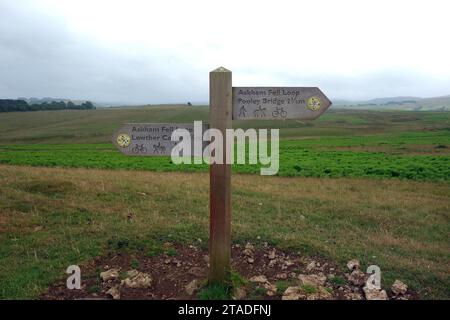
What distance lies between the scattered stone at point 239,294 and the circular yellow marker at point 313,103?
223cm

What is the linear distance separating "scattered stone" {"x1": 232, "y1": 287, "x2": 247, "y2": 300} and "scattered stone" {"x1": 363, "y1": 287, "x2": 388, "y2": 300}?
4.61 ft

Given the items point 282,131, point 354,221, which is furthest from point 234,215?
point 282,131

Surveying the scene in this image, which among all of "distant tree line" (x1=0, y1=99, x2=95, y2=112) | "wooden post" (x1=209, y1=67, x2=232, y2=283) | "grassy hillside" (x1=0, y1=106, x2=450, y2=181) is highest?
"distant tree line" (x1=0, y1=99, x2=95, y2=112)

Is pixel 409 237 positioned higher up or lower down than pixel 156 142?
lower down

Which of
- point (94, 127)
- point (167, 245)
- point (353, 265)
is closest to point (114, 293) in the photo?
point (167, 245)

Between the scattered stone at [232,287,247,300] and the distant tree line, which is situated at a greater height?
the distant tree line

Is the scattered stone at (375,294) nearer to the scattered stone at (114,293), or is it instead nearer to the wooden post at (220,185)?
the wooden post at (220,185)

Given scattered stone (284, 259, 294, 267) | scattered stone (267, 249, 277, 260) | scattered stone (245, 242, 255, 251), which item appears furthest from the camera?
scattered stone (245, 242, 255, 251)

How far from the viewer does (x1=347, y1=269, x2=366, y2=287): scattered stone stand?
4663 millimetres

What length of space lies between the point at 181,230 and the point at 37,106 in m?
97.4

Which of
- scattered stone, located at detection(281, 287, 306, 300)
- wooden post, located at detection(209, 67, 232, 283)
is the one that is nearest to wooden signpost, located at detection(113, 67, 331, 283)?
wooden post, located at detection(209, 67, 232, 283)

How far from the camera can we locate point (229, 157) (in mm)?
4191

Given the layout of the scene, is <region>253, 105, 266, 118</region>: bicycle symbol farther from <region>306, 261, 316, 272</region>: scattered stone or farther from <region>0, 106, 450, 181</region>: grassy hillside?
<region>0, 106, 450, 181</region>: grassy hillside

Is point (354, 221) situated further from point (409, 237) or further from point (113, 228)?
point (113, 228)
